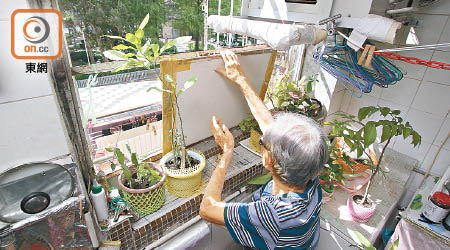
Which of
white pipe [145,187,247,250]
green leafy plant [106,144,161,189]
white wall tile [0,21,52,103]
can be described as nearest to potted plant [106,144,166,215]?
green leafy plant [106,144,161,189]

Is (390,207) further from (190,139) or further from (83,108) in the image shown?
(83,108)

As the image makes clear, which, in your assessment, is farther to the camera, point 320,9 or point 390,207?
point 390,207

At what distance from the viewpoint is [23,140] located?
27.9 inches

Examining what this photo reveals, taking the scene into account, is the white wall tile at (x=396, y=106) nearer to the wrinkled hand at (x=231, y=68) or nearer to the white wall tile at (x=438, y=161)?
the white wall tile at (x=438, y=161)

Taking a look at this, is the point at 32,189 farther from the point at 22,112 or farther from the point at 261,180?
the point at 261,180

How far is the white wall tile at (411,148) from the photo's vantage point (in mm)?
1696

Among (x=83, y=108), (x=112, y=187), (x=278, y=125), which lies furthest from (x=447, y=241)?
(x=83, y=108)

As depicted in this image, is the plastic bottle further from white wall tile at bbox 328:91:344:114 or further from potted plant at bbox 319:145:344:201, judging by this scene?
white wall tile at bbox 328:91:344:114

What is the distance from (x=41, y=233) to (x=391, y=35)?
158 centimetres

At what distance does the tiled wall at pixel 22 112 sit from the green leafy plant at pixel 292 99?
129cm

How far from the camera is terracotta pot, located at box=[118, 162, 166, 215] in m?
0.96

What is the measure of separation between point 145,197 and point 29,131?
492mm

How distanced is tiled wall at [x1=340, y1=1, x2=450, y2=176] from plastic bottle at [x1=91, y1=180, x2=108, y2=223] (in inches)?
78.1

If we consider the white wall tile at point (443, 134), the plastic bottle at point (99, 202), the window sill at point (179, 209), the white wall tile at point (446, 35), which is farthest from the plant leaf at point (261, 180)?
the white wall tile at point (446, 35)
